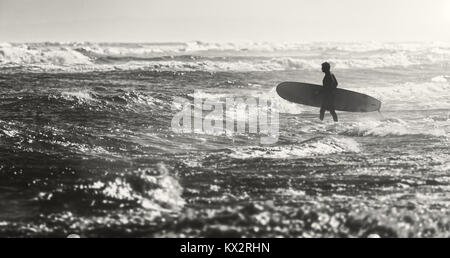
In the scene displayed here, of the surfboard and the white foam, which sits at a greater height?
the surfboard

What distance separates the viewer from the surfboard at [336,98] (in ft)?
45.3

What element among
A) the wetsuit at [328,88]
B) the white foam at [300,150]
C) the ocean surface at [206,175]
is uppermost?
the wetsuit at [328,88]

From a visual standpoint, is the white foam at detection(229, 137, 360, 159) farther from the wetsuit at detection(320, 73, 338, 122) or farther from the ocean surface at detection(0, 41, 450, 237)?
the wetsuit at detection(320, 73, 338, 122)

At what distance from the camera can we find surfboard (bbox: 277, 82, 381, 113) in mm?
13797

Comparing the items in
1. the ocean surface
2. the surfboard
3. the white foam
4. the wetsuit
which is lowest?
the white foam

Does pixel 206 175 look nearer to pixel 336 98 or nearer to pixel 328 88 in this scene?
pixel 328 88

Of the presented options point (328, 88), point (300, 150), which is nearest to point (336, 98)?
point (328, 88)

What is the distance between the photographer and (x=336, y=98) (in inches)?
542

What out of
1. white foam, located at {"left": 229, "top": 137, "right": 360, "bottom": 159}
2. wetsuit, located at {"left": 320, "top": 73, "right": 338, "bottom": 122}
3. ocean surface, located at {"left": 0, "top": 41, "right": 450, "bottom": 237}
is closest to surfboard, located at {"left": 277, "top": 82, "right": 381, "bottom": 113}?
ocean surface, located at {"left": 0, "top": 41, "right": 450, "bottom": 237}

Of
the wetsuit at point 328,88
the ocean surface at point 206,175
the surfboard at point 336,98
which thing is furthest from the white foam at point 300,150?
the surfboard at point 336,98

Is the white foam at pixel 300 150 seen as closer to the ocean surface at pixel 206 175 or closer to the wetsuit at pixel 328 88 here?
the ocean surface at pixel 206 175

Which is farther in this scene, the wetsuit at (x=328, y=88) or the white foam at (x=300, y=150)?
the wetsuit at (x=328, y=88)

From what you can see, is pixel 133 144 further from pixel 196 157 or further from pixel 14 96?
pixel 14 96

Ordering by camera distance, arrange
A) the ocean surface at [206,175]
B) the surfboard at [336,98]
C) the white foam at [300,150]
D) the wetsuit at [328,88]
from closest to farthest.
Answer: the ocean surface at [206,175], the white foam at [300,150], the wetsuit at [328,88], the surfboard at [336,98]
